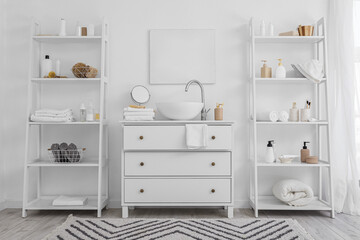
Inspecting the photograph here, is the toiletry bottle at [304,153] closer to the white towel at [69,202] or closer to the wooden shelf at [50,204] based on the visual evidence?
the wooden shelf at [50,204]

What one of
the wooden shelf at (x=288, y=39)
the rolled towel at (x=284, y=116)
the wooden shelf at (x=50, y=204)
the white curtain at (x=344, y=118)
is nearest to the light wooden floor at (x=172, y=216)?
the wooden shelf at (x=50, y=204)

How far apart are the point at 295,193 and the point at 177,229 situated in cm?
111

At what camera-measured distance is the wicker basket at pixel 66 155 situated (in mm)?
2793

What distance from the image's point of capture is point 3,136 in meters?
3.08

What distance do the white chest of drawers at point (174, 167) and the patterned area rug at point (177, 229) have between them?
180 mm

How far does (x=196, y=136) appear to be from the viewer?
259cm

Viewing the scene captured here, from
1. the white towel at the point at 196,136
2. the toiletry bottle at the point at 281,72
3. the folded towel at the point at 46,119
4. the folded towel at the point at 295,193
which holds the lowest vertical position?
the folded towel at the point at 295,193

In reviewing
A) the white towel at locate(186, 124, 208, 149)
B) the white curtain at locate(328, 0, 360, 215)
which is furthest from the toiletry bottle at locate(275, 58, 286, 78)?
the white towel at locate(186, 124, 208, 149)

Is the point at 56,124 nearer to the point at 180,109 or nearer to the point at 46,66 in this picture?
the point at 46,66

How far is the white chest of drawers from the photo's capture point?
262cm

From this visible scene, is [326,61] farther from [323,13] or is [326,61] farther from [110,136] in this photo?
[110,136]

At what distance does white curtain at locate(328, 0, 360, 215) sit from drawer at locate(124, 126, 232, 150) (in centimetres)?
102

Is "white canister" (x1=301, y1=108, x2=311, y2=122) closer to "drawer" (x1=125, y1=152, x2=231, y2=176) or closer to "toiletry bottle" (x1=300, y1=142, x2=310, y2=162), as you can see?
"toiletry bottle" (x1=300, y1=142, x2=310, y2=162)

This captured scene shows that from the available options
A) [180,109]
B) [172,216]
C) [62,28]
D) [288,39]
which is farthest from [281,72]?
[62,28]
